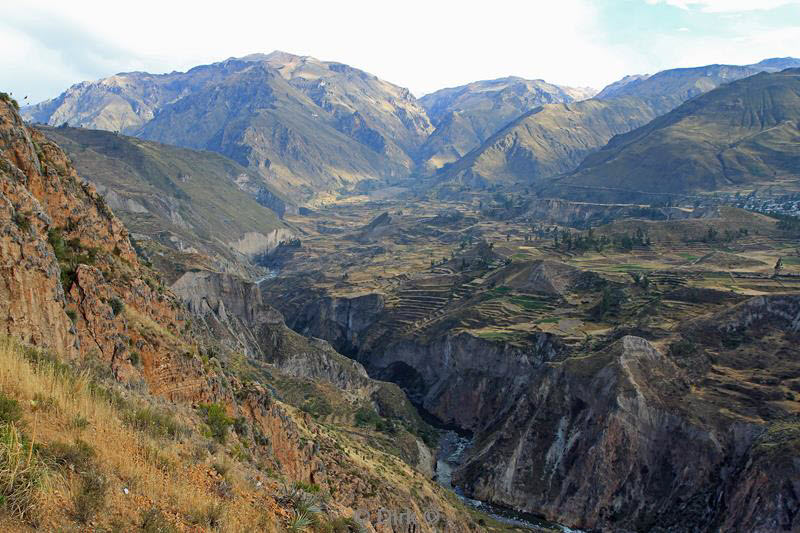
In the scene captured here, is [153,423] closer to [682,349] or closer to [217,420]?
[217,420]

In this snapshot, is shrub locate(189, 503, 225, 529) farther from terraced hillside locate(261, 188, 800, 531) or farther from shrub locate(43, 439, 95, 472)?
terraced hillside locate(261, 188, 800, 531)

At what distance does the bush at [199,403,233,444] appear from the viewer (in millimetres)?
25769

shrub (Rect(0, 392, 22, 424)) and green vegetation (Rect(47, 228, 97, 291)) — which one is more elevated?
green vegetation (Rect(47, 228, 97, 291))

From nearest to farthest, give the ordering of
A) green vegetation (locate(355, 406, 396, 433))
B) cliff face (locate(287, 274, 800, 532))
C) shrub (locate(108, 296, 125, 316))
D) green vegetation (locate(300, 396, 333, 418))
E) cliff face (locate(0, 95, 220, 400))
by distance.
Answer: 1. cliff face (locate(0, 95, 220, 400))
2. shrub (locate(108, 296, 125, 316))
3. cliff face (locate(287, 274, 800, 532))
4. green vegetation (locate(300, 396, 333, 418))
5. green vegetation (locate(355, 406, 396, 433))

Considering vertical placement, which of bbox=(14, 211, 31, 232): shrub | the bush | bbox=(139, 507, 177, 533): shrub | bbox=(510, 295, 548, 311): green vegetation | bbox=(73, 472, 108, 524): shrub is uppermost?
bbox=(14, 211, 31, 232): shrub

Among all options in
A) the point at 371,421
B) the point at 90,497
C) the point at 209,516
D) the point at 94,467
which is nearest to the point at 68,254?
the point at 94,467

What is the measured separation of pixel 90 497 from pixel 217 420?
56.5 feet

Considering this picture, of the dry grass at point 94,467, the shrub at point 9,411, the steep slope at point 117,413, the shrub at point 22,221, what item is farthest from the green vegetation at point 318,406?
the shrub at point 9,411

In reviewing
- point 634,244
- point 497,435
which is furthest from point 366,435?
point 634,244

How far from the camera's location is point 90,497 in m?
10.8

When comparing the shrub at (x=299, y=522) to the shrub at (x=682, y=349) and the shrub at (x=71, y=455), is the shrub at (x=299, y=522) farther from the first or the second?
the shrub at (x=682, y=349)

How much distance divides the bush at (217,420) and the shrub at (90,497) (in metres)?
13.6

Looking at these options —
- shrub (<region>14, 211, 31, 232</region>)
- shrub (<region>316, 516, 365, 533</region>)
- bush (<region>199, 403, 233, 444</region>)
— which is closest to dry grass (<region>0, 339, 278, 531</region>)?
shrub (<region>316, 516, 365, 533</region>)

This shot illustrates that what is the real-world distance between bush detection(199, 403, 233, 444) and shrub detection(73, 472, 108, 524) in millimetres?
13585
